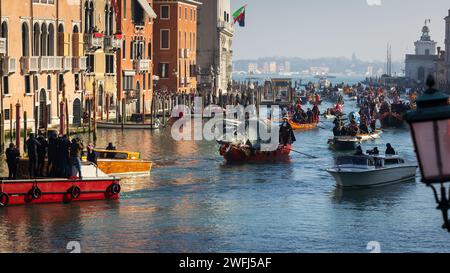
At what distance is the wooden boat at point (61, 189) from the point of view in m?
22.6

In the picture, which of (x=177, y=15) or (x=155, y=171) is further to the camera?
(x=177, y=15)

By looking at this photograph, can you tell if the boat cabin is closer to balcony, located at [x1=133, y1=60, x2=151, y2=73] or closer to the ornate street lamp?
the ornate street lamp

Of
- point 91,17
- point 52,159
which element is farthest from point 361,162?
point 91,17

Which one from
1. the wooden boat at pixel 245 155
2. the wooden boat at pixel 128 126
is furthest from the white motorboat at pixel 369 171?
the wooden boat at pixel 128 126

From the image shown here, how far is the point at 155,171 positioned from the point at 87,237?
1268cm

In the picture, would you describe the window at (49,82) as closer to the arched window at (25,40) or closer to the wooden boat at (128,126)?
the arched window at (25,40)

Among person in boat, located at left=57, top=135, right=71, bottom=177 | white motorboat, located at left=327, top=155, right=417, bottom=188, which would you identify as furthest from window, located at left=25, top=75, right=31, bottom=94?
person in boat, located at left=57, top=135, right=71, bottom=177

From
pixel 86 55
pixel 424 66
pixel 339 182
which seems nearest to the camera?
pixel 339 182

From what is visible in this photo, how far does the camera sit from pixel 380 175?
96.3ft

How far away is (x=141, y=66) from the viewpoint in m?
58.6

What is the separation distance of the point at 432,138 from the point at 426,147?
56 mm
